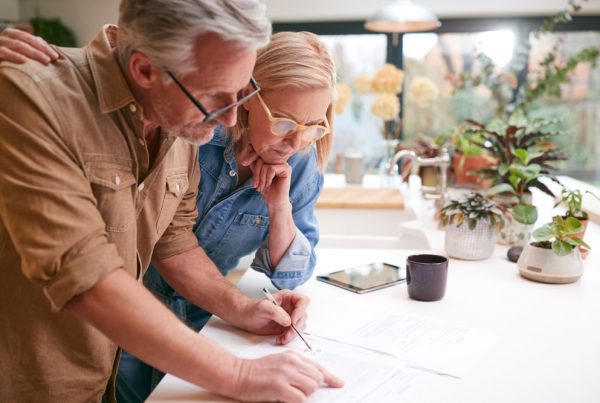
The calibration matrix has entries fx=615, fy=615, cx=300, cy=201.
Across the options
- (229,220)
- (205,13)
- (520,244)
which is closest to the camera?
(205,13)

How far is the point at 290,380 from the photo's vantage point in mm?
978

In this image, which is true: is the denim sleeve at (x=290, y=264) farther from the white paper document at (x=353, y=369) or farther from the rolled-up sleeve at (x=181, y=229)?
the white paper document at (x=353, y=369)

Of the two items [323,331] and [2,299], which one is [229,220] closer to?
[323,331]

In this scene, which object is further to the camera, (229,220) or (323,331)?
(229,220)

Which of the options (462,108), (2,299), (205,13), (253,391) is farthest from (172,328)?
(462,108)

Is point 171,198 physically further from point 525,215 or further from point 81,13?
point 81,13

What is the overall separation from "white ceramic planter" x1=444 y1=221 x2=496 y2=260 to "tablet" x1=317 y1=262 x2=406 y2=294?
23 centimetres

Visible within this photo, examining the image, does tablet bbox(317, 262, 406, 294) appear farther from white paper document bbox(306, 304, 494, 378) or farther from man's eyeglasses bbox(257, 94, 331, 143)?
man's eyeglasses bbox(257, 94, 331, 143)

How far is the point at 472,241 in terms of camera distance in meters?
1.86

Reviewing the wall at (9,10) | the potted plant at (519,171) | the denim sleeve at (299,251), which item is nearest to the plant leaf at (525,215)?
Result: the potted plant at (519,171)

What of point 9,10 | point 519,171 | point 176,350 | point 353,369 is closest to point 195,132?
point 176,350

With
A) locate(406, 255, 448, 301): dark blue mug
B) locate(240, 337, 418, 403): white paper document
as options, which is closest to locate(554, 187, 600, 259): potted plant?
locate(406, 255, 448, 301): dark blue mug

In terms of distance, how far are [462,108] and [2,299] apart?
4692mm

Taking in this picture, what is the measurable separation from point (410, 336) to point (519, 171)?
1005 mm
